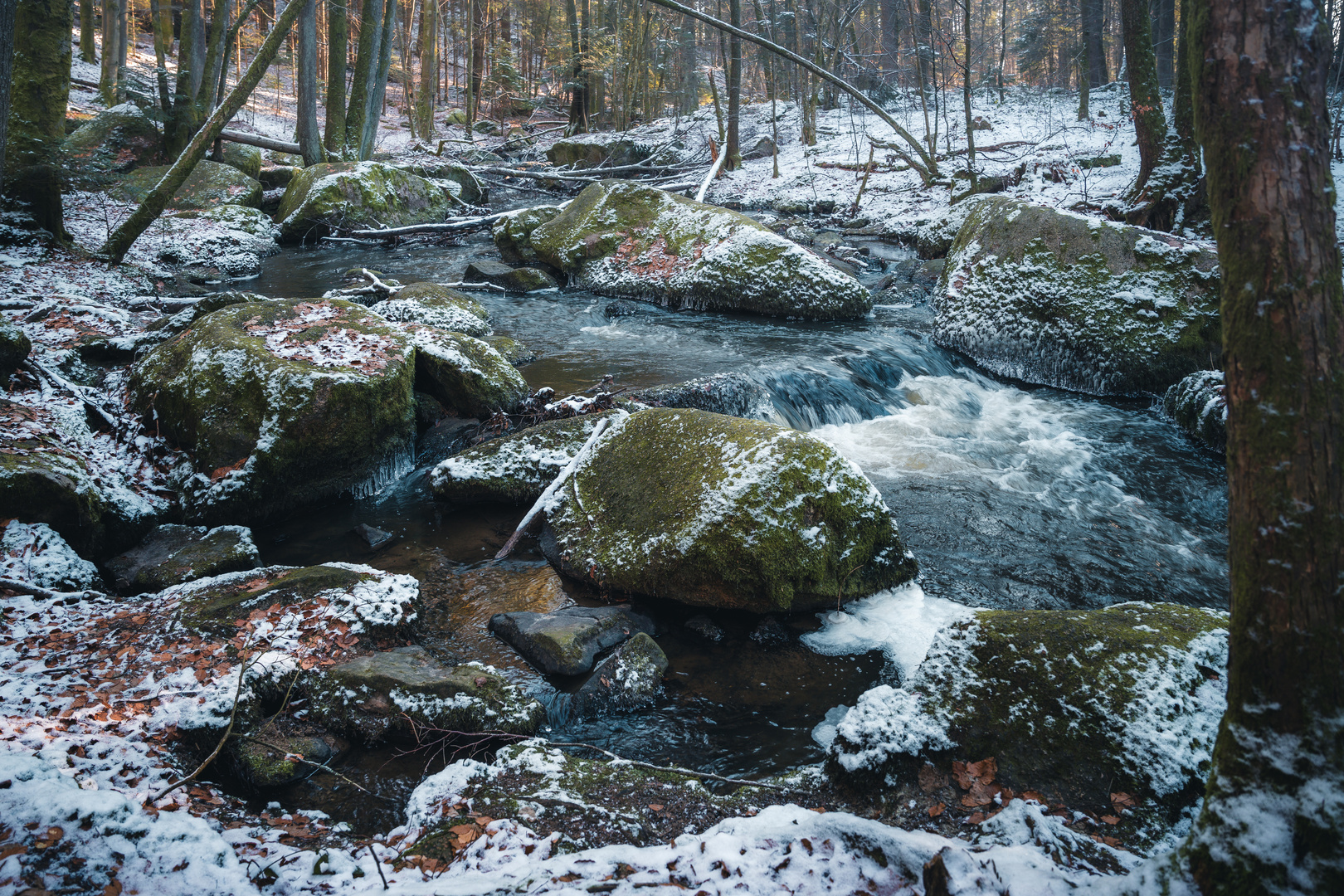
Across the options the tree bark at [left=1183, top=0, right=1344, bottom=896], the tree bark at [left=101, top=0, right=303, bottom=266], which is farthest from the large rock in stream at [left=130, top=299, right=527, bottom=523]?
the tree bark at [left=1183, top=0, right=1344, bottom=896]

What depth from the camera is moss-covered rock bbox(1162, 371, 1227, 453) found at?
686 cm

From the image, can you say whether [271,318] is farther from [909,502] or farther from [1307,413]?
[1307,413]

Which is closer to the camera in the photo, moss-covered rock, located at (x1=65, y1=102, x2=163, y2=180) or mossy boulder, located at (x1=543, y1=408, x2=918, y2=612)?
mossy boulder, located at (x1=543, y1=408, x2=918, y2=612)

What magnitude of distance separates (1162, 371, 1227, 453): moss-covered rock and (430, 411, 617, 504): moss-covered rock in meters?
6.10

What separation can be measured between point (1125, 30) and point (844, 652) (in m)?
11.2

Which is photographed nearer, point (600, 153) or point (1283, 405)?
point (1283, 405)

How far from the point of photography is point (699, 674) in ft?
13.2

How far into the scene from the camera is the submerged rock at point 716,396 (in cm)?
710

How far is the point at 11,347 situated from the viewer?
529cm

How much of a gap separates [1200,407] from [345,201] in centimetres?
1450

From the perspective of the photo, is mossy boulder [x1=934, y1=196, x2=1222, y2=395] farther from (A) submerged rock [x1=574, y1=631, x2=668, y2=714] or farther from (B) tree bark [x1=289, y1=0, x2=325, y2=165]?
(B) tree bark [x1=289, y1=0, x2=325, y2=165]

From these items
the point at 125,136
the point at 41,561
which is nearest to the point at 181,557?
the point at 41,561

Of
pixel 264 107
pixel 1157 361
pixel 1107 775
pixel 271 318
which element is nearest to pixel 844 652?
pixel 1107 775

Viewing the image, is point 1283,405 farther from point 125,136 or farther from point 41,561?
point 125,136
